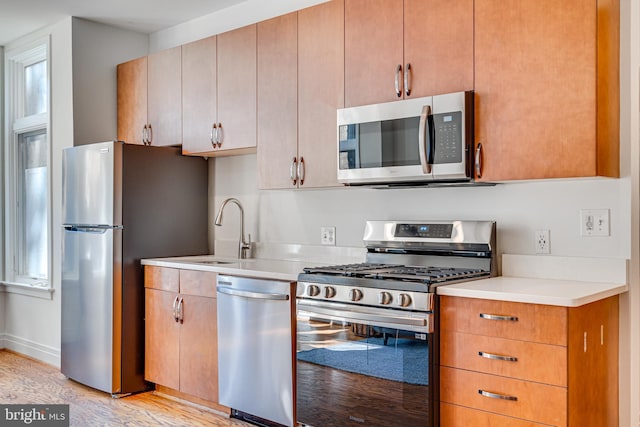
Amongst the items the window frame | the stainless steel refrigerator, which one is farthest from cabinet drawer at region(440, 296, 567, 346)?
the window frame

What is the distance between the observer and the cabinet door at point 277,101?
3.30 m

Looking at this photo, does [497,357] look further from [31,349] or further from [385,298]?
[31,349]

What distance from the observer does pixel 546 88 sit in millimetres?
2408

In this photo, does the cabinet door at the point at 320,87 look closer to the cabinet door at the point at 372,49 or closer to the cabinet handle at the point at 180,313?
the cabinet door at the point at 372,49

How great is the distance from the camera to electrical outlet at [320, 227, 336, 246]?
3500mm

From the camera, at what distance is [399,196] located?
3199 mm

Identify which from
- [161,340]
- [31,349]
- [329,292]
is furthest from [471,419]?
[31,349]

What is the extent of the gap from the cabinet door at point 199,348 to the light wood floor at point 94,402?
0.44 ft

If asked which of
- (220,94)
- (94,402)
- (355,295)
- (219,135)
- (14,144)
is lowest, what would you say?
(94,402)

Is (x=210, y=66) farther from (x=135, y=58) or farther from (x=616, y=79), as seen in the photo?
(x=616, y=79)

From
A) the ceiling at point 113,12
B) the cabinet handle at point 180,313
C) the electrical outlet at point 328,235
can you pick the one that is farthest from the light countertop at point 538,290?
the ceiling at point 113,12

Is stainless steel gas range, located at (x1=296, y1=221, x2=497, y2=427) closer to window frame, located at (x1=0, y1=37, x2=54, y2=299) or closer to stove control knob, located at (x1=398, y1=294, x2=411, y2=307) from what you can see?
stove control knob, located at (x1=398, y1=294, x2=411, y2=307)

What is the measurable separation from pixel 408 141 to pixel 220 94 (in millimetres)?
1448

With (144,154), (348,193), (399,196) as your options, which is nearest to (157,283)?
(144,154)
